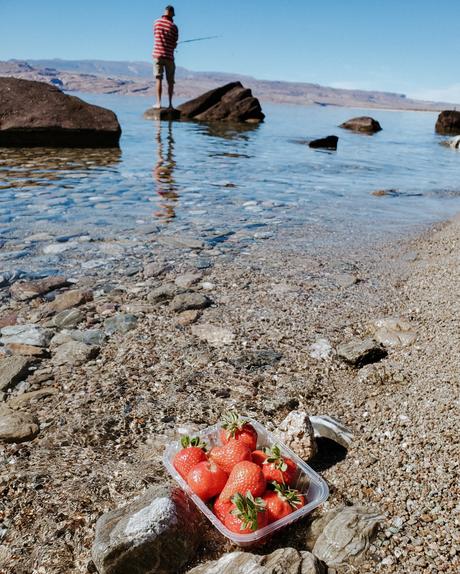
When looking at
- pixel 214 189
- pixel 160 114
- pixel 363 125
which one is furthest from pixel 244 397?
pixel 363 125

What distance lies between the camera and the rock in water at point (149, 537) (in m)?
1.64

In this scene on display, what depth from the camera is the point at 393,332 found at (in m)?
3.54

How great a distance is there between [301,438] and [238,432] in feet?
1.07

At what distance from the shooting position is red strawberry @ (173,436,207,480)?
6.37 ft

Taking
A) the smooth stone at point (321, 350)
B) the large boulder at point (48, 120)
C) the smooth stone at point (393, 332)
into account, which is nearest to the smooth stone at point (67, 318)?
the smooth stone at point (321, 350)

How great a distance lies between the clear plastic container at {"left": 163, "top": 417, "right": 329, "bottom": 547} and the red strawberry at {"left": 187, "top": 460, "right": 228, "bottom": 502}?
3 cm

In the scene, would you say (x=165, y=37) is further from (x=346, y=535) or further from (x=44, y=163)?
(x=346, y=535)

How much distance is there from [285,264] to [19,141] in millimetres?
9825

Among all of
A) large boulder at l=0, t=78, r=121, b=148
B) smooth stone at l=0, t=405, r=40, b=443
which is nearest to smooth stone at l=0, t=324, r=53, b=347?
smooth stone at l=0, t=405, r=40, b=443

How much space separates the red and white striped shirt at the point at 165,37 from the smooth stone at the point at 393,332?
17915mm

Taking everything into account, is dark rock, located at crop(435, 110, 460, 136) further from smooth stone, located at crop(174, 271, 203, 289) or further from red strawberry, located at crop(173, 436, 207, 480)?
red strawberry, located at crop(173, 436, 207, 480)

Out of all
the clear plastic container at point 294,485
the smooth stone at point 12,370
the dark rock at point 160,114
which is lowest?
the smooth stone at point 12,370

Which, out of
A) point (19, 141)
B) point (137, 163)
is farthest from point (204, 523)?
point (19, 141)

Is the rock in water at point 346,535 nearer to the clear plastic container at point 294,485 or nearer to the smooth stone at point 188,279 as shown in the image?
the clear plastic container at point 294,485
